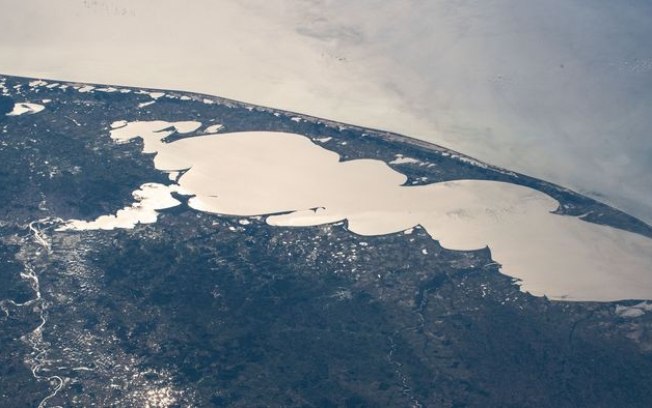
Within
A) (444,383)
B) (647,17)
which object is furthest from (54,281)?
(647,17)

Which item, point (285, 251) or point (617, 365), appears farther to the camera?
point (285, 251)

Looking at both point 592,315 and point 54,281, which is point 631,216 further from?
point 54,281

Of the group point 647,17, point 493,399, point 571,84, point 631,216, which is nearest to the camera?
point 493,399

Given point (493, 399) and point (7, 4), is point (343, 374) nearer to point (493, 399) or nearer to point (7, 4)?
point (493, 399)

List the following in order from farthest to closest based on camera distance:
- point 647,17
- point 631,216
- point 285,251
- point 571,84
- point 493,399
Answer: point 647,17
point 571,84
point 631,216
point 285,251
point 493,399

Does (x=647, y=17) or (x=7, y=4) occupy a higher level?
(x=647, y=17)

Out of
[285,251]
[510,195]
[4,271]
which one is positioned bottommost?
[4,271]

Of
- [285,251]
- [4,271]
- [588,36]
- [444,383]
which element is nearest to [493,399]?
[444,383]
